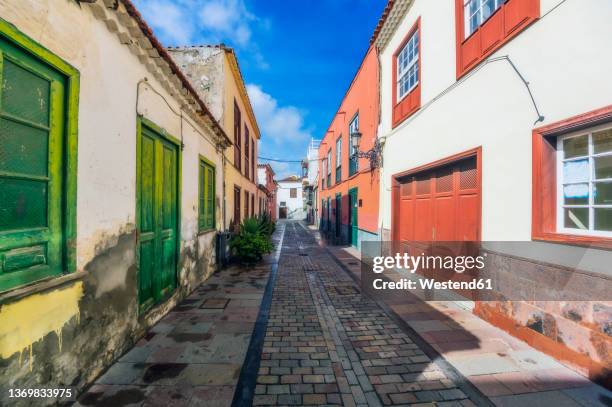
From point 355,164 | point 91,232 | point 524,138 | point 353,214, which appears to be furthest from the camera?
point 353,214

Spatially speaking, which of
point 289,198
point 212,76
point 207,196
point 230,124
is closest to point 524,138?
point 207,196

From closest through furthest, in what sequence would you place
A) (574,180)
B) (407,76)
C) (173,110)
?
1. (574,180)
2. (173,110)
3. (407,76)

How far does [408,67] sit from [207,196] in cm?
595

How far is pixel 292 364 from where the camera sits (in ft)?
9.76

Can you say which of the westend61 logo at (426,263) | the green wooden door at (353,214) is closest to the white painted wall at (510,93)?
the westend61 logo at (426,263)

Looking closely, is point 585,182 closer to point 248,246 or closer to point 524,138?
point 524,138

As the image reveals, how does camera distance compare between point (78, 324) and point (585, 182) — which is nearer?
point (78, 324)

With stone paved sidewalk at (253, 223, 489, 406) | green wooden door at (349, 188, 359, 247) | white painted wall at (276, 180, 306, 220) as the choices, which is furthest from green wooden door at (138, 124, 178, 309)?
white painted wall at (276, 180, 306, 220)

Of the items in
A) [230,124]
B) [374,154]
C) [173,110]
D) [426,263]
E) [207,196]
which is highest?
[230,124]

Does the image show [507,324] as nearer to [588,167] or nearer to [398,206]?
[588,167]

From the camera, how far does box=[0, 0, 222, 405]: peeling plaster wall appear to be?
195 centimetres

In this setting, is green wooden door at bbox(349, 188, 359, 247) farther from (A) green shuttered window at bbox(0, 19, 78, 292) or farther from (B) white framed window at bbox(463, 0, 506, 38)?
(A) green shuttered window at bbox(0, 19, 78, 292)

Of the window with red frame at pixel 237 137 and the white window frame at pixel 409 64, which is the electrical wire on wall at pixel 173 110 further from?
the white window frame at pixel 409 64

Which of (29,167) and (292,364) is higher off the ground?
(29,167)
